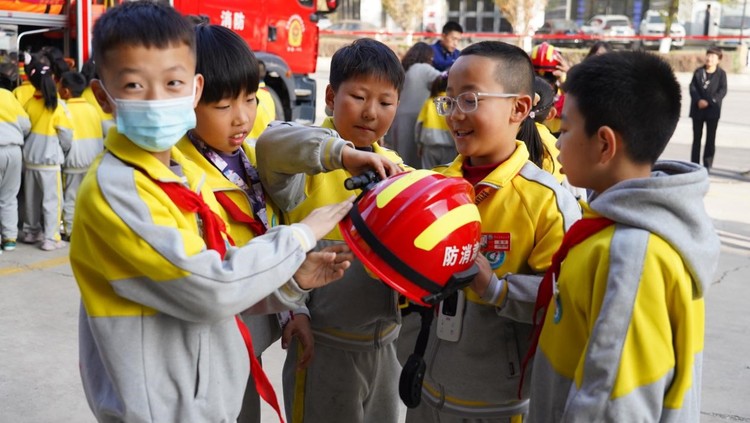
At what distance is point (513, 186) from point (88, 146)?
563cm

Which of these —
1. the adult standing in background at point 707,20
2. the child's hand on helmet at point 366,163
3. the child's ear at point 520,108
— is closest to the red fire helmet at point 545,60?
the child's ear at point 520,108

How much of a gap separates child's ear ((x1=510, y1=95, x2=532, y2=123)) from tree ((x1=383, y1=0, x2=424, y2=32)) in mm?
37050

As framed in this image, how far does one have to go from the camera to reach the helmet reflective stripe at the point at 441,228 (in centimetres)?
187

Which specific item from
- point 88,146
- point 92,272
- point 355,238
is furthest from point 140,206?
point 88,146

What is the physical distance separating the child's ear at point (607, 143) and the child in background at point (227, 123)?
994 mm

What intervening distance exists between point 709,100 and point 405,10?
93.9 ft

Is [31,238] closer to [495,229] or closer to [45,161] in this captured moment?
[45,161]

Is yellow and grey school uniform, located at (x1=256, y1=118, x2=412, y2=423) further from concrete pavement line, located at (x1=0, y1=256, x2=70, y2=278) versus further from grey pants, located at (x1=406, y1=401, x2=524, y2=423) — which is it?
concrete pavement line, located at (x1=0, y1=256, x2=70, y2=278)

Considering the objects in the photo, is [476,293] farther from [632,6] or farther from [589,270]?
[632,6]

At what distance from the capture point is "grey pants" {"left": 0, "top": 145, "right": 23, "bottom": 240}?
6.50 m

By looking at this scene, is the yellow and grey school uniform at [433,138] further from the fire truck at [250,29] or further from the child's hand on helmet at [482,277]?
the child's hand on helmet at [482,277]

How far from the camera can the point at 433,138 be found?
21.5ft

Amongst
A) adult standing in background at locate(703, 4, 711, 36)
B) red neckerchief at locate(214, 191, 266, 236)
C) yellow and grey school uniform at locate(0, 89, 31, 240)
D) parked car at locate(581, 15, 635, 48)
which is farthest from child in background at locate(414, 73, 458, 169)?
adult standing in background at locate(703, 4, 711, 36)

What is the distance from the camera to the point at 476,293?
2176mm
